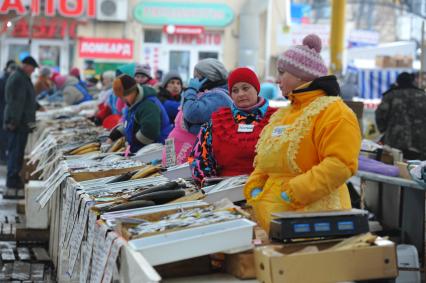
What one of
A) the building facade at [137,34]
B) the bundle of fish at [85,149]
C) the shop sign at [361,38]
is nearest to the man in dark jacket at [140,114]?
the bundle of fish at [85,149]

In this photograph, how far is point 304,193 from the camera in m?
4.31

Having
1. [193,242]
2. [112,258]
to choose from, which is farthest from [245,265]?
[112,258]

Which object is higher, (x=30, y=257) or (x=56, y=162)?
(x=56, y=162)

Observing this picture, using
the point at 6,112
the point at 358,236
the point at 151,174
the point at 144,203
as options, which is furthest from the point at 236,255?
the point at 6,112

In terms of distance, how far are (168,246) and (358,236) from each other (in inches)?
33.0

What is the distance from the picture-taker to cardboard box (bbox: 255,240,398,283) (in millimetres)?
3678

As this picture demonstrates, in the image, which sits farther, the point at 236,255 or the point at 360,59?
the point at 360,59

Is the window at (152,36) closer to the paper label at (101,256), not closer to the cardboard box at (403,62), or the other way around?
the cardboard box at (403,62)

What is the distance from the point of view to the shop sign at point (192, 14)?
31.3 metres

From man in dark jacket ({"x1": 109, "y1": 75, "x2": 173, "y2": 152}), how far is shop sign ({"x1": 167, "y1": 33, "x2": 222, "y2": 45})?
2323 cm

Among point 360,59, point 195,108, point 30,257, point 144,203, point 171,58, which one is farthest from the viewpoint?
point 171,58

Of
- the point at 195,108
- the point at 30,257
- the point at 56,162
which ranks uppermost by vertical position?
the point at 195,108

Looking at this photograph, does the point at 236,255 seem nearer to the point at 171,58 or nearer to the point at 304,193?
the point at 304,193

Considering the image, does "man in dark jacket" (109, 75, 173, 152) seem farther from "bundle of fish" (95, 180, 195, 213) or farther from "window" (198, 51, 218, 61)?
"window" (198, 51, 218, 61)
